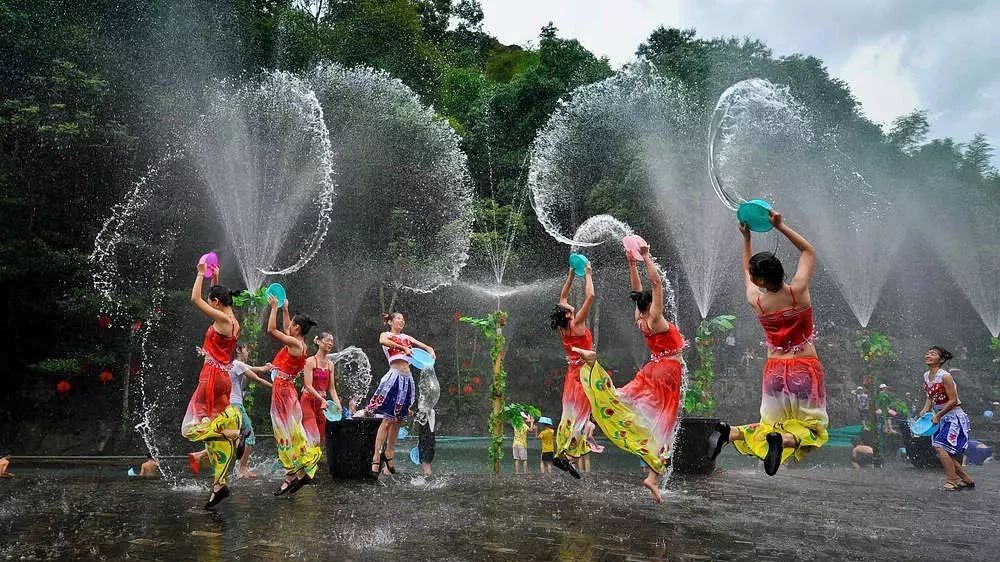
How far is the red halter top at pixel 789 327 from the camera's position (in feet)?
19.4

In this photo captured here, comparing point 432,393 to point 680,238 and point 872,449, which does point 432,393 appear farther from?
point 680,238

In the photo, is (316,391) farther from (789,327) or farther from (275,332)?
(789,327)

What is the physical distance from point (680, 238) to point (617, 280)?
16.4ft

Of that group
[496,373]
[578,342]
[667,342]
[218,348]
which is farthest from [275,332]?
[667,342]

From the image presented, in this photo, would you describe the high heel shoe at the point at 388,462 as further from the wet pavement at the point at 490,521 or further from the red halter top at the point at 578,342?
the red halter top at the point at 578,342

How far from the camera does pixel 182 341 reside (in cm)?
2081

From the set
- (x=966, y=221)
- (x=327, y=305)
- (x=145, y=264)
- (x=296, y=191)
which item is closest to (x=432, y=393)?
(x=296, y=191)

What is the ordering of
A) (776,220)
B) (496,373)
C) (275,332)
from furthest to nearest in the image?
(496,373) < (275,332) < (776,220)

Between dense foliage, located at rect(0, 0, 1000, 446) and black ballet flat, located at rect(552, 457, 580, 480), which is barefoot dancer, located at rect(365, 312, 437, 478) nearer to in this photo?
black ballet flat, located at rect(552, 457, 580, 480)

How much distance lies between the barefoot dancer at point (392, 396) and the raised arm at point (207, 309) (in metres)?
2.67

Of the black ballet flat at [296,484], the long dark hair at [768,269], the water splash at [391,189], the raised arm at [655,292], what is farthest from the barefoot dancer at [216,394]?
the water splash at [391,189]

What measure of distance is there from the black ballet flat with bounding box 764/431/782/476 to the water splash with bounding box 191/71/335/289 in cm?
1426

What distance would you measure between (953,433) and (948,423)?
147 mm

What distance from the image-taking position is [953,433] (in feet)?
33.3
